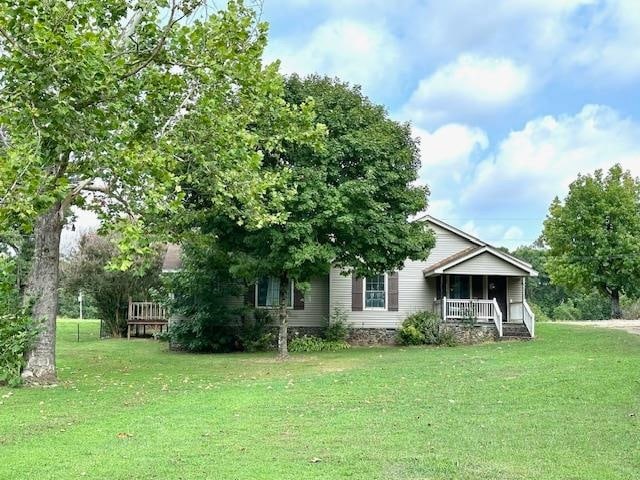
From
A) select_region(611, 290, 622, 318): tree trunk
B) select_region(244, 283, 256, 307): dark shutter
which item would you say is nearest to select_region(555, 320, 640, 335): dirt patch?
select_region(611, 290, 622, 318): tree trunk

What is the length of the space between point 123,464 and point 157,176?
486 cm

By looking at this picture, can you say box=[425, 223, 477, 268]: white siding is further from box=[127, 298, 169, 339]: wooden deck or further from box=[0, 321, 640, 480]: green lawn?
box=[127, 298, 169, 339]: wooden deck

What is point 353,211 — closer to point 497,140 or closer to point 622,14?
point 622,14

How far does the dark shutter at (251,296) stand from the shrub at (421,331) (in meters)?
5.37

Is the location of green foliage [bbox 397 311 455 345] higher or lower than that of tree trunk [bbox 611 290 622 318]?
lower

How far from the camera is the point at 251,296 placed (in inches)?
893

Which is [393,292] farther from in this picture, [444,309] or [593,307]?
[593,307]

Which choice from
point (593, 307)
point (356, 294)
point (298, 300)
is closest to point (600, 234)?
point (356, 294)

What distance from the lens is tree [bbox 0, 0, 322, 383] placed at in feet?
24.7

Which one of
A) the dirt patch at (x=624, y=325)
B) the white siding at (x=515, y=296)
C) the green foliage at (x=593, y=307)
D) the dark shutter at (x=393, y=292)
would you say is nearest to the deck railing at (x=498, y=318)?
the white siding at (x=515, y=296)

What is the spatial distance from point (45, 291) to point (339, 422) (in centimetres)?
773

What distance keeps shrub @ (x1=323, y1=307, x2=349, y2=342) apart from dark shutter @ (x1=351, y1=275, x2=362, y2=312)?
1.71 ft

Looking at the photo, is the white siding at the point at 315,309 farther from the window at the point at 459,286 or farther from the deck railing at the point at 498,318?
the deck railing at the point at 498,318

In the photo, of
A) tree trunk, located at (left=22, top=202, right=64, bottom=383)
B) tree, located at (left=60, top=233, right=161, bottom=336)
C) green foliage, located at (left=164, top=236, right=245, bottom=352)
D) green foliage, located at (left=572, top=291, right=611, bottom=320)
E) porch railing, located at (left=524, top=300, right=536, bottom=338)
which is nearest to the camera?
tree trunk, located at (left=22, top=202, right=64, bottom=383)
